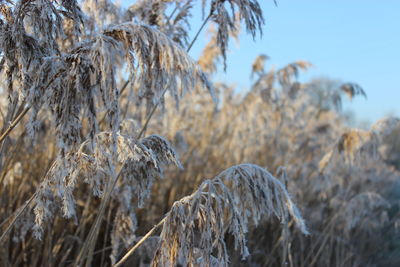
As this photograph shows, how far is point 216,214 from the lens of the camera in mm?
1419

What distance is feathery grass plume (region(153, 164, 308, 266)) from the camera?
55.1 inches

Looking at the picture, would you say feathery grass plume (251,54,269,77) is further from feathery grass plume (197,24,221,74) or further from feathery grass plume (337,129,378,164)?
feathery grass plume (337,129,378,164)

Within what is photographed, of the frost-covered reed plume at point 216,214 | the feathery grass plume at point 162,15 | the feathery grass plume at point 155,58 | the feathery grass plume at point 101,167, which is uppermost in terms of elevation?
the feathery grass plume at point 162,15

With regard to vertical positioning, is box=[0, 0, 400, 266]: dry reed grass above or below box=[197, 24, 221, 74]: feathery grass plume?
below

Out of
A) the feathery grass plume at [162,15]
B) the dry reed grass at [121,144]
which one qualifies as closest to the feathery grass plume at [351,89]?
the dry reed grass at [121,144]

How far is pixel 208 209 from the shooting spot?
139 centimetres

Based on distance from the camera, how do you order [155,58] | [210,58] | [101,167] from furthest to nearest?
[210,58] < [101,167] < [155,58]

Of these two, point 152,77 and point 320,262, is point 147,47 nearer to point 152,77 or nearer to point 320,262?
point 152,77

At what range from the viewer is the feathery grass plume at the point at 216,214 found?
140cm

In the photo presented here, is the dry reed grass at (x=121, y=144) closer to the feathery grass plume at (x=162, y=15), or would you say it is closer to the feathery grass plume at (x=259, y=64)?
the feathery grass plume at (x=162, y=15)

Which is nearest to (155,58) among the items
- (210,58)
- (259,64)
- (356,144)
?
(356,144)

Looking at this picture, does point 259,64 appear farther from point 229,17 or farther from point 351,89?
point 229,17

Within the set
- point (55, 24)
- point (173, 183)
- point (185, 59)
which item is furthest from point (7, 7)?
point (173, 183)

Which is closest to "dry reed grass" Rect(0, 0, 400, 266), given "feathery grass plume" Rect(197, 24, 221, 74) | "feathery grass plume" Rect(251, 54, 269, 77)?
"feathery grass plume" Rect(197, 24, 221, 74)
